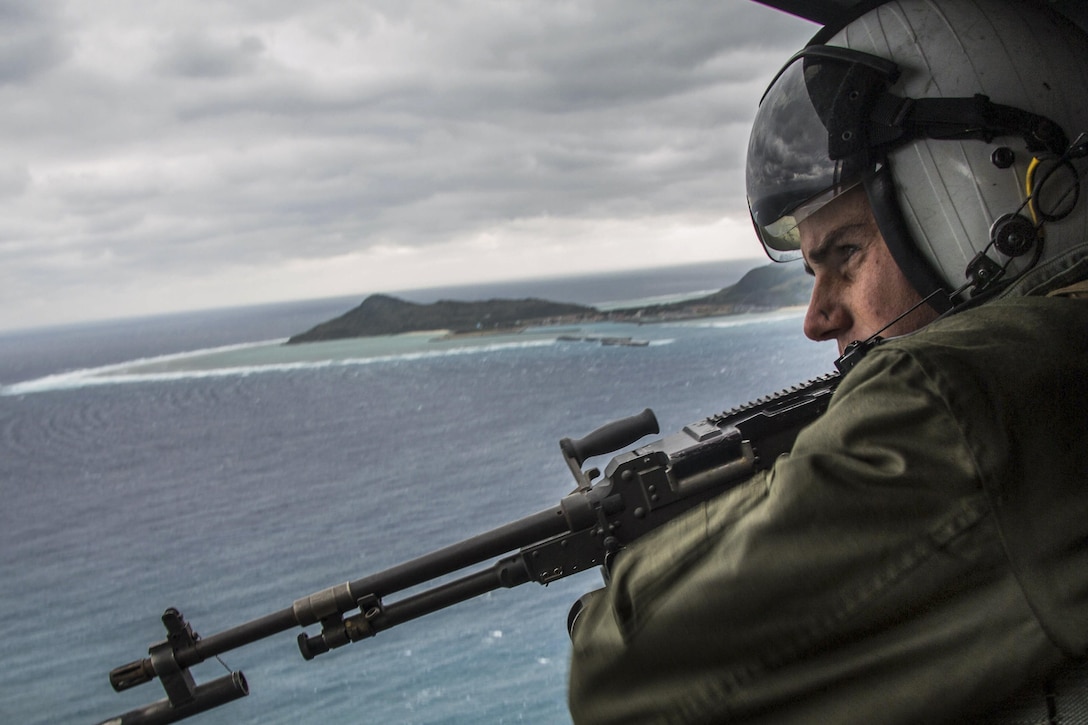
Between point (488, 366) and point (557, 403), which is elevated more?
point (488, 366)

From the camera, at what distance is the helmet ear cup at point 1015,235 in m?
1.05

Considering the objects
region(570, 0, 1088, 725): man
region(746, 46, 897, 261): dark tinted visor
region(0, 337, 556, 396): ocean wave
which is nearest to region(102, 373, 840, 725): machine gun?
region(746, 46, 897, 261): dark tinted visor

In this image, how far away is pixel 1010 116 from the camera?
41.5 inches

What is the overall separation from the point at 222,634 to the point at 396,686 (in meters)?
1.63

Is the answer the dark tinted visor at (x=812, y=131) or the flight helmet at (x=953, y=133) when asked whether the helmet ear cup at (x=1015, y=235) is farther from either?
the dark tinted visor at (x=812, y=131)

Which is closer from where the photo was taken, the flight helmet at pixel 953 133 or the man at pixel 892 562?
the man at pixel 892 562

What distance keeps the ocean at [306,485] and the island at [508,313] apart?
0.26 ft

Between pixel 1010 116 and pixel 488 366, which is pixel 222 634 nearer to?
pixel 1010 116

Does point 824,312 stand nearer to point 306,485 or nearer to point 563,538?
point 563,538

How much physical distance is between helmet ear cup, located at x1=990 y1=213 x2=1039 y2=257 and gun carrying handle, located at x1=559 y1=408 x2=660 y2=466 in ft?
2.19

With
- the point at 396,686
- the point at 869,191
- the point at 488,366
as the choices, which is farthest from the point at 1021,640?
the point at 488,366

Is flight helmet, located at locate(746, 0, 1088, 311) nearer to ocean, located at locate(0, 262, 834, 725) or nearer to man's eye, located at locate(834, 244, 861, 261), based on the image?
man's eye, located at locate(834, 244, 861, 261)

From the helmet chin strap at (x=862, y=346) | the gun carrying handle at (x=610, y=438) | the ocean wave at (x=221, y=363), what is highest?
the ocean wave at (x=221, y=363)

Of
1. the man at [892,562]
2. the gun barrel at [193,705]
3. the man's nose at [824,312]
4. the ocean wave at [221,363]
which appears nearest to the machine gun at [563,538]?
the gun barrel at [193,705]
